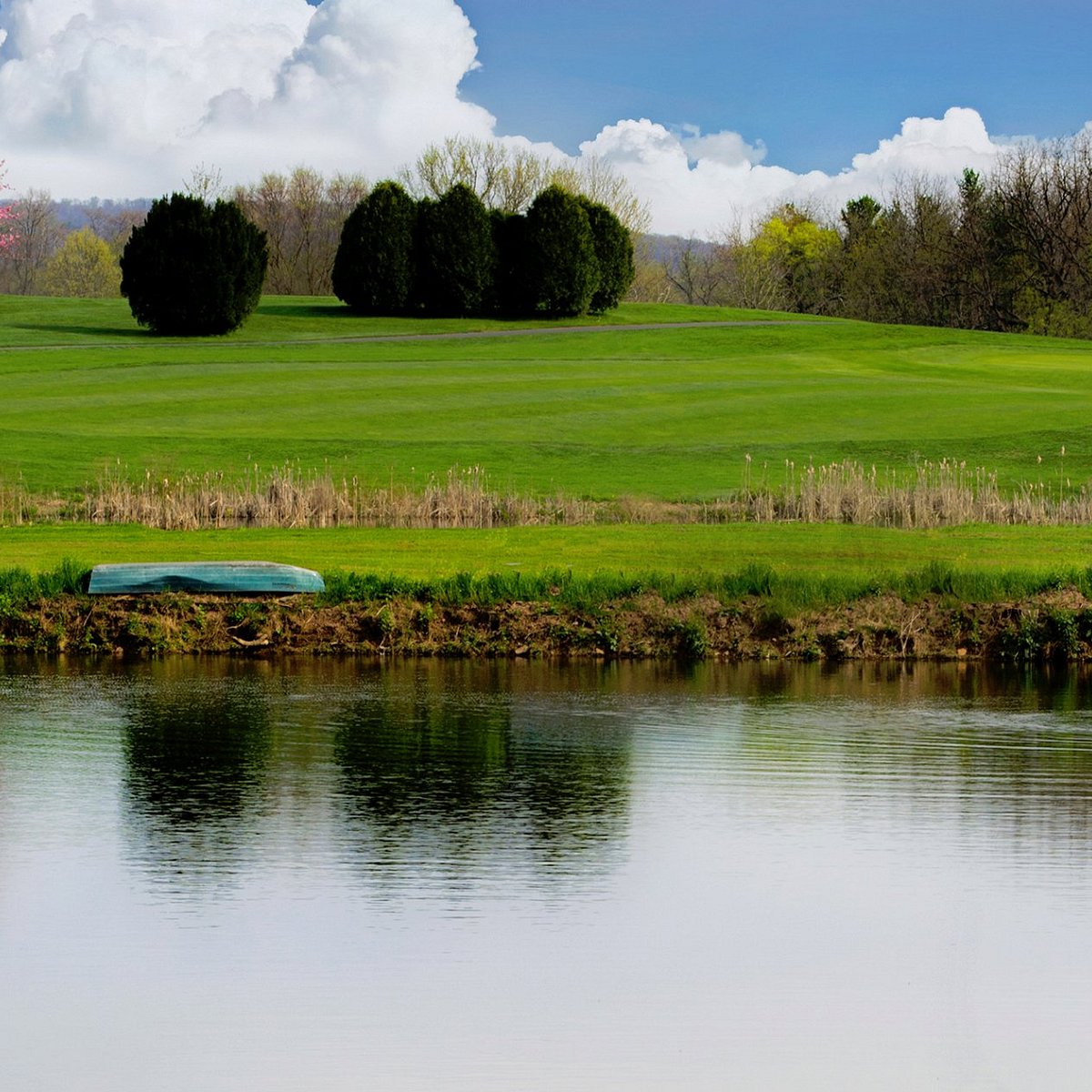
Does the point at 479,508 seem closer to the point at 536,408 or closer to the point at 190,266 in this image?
the point at 536,408

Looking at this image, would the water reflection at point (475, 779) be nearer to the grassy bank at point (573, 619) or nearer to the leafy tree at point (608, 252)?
the grassy bank at point (573, 619)

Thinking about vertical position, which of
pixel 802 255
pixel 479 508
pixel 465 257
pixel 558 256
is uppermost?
pixel 802 255

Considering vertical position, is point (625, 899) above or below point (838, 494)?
below

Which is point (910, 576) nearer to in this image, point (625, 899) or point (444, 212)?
point (625, 899)

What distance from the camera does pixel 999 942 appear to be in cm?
714

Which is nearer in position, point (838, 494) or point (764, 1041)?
point (764, 1041)

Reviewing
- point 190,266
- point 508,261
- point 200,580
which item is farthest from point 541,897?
point 508,261

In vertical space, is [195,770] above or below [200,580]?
below

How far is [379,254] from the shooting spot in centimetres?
6109

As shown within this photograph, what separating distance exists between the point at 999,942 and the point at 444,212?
55148mm

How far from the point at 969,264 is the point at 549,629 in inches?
2712

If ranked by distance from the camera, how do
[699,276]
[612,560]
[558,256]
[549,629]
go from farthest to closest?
[699,276] → [558,256] → [612,560] → [549,629]

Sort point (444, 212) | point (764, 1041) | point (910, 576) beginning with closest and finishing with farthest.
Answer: point (764, 1041) < point (910, 576) < point (444, 212)

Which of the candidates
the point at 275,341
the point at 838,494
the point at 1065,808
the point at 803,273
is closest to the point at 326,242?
A: the point at 803,273
